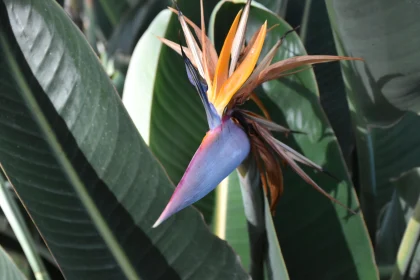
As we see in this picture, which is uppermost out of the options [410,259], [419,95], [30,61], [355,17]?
[30,61]

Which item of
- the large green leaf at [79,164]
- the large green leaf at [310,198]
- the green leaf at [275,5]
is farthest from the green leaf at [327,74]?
the large green leaf at [79,164]

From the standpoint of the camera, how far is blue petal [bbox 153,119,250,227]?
280 mm

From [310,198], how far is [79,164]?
25 centimetres

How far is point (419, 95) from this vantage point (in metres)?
0.50

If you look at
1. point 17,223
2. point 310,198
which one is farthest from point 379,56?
point 17,223

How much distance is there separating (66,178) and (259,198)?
16cm

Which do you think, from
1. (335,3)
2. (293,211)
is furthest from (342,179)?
(335,3)

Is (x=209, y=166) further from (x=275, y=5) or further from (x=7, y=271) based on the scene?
(x=275, y=5)

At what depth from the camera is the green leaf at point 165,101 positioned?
550 millimetres

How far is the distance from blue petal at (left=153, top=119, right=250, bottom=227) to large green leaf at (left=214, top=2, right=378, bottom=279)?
0.21m

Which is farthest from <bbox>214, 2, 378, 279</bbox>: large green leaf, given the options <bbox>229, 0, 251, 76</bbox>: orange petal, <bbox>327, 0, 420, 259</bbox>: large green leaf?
<bbox>229, 0, 251, 76</bbox>: orange petal

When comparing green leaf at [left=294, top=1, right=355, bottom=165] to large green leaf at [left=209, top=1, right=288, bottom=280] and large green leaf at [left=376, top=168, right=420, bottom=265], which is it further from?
large green leaf at [left=209, top=1, right=288, bottom=280]

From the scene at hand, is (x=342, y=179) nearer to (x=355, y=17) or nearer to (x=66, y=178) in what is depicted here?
(x=355, y=17)

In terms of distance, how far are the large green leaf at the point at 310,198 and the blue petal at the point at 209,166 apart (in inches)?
8.4
